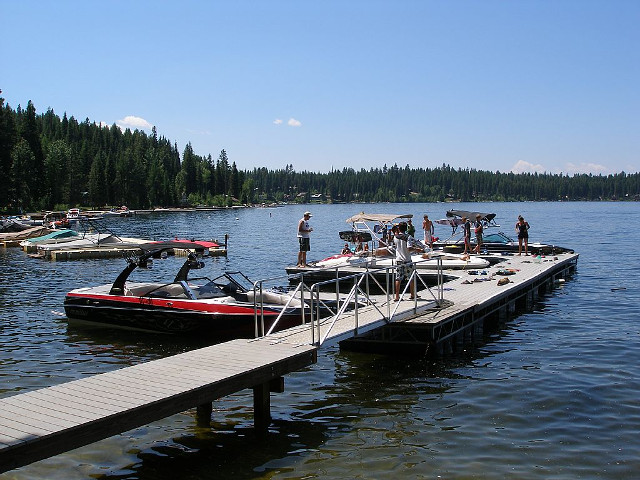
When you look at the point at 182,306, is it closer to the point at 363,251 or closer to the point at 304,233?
the point at 304,233

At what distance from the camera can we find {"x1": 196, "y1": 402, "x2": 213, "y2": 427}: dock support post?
450 inches

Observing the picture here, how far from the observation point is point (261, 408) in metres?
11.1

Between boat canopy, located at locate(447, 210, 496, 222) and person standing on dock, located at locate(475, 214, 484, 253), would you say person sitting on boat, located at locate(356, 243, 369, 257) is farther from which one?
boat canopy, located at locate(447, 210, 496, 222)

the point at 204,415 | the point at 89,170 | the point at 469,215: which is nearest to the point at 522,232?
the point at 469,215

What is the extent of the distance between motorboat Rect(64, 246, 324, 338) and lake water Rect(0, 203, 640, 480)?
563 mm

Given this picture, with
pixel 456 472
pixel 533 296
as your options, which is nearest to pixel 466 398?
pixel 456 472

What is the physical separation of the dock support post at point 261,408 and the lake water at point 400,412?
0.70ft

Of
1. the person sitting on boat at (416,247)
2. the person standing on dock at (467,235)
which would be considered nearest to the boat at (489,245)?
the person standing on dock at (467,235)

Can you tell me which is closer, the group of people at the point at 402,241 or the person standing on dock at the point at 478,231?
the group of people at the point at 402,241

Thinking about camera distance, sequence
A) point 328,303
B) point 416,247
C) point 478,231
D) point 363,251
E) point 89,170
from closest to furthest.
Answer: point 328,303 → point 416,247 → point 363,251 → point 478,231 → point 89,170

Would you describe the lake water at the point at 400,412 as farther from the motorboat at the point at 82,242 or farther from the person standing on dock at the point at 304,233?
the motorboat at the point at 82,242

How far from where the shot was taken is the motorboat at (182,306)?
683 inches

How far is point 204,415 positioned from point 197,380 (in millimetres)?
1671

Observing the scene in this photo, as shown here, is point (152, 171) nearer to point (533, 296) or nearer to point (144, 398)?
point (533, 296)
